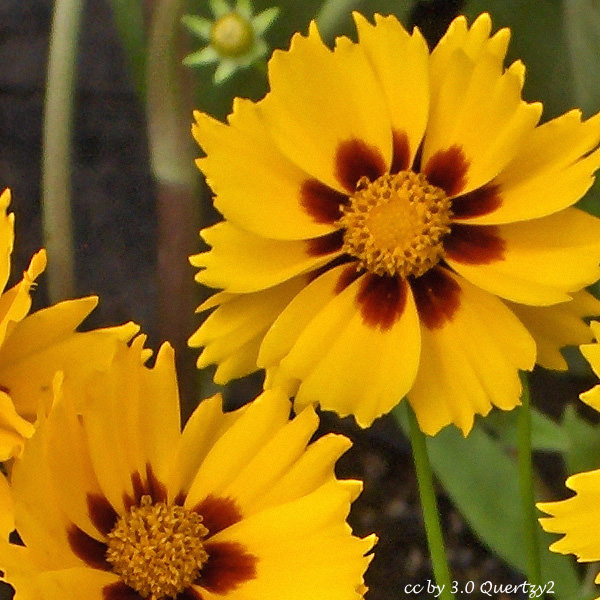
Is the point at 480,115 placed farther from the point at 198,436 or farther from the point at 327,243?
the point at 198,436

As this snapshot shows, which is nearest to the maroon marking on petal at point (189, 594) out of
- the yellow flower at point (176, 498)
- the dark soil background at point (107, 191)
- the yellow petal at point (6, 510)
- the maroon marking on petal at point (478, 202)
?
the yellow flower at point (176, 498)

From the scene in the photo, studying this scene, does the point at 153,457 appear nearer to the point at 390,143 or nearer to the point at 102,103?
the point at 390,143

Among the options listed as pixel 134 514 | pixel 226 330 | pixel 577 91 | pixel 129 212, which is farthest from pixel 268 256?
pixel 129 212

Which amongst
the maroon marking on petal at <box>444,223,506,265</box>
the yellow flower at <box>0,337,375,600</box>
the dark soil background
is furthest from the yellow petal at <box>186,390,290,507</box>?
the dark soil background

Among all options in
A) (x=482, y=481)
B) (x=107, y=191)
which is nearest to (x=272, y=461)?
(x=482, y=481)

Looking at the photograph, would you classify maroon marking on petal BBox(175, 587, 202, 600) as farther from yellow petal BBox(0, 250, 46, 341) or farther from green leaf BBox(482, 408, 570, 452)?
green leaf BBox(482, 408, 570, 452)

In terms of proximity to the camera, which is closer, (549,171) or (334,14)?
(549,171)
